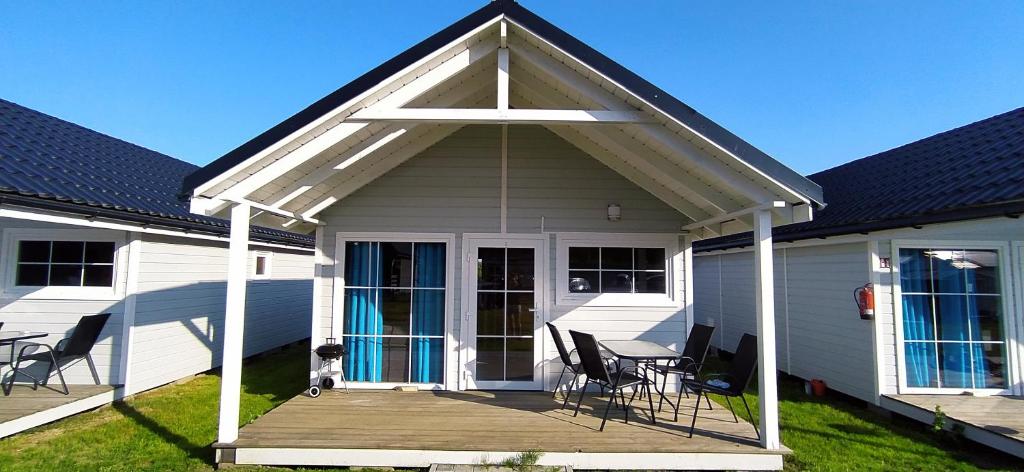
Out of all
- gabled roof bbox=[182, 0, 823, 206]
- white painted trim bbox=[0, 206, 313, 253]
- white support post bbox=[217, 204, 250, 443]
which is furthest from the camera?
white painted trim bbox=[0, 206, 313, 253]

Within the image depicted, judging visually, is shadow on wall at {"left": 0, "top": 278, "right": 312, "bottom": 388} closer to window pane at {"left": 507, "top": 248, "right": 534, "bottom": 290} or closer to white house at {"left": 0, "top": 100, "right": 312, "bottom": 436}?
white house at {"left": 0, "top": 100, "right": 312, "bottom": 436}

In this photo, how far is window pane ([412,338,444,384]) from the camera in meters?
5.65

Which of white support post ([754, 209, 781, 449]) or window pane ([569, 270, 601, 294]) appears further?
window pane ([569, 270, 601, 294])

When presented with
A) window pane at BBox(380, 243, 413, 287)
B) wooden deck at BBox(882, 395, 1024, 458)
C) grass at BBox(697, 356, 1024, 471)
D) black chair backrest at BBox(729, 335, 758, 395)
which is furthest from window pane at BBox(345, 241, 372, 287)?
wooden deck at BBox(882, 395, 1024, 458)

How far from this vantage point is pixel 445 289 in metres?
5.70

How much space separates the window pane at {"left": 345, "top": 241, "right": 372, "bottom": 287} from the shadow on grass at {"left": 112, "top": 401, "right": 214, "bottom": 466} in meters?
2.18

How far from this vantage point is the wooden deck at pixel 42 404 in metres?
4.38

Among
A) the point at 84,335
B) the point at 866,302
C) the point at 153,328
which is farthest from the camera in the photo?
the point at 153,328

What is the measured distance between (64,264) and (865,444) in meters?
9.25

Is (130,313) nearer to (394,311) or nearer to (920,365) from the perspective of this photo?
(394,311)

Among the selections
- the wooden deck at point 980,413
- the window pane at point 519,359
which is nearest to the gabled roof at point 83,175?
the window pane at point 519,359

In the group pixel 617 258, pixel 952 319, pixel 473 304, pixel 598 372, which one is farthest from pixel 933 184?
pixel 473 304

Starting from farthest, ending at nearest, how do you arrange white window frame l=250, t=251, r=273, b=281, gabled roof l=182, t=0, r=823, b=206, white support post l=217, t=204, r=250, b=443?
white window frame l=250, t=251, r=273, b=281
white support post l=217, t=204, r=250, b=443
gabled roof l=182, t=0, r=823, b=206

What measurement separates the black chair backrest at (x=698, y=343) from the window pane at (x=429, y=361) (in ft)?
9.18
